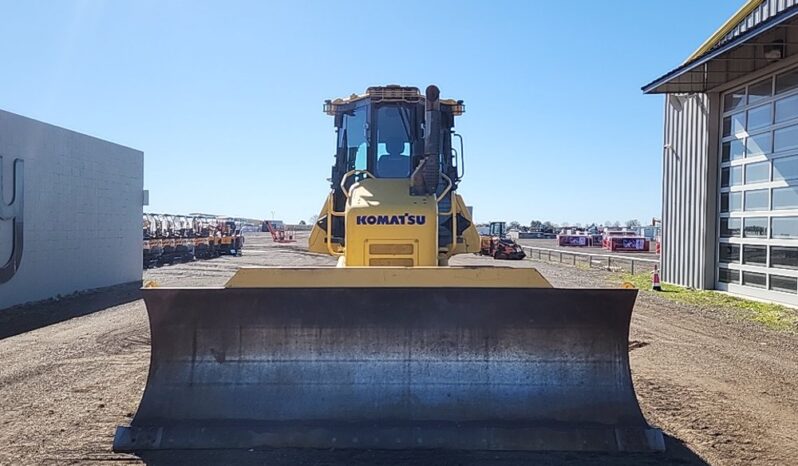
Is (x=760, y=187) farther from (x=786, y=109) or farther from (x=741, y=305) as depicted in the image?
(x=741, y=305)

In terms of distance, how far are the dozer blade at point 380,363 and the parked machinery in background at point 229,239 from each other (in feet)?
106

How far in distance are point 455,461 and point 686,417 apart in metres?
2.38

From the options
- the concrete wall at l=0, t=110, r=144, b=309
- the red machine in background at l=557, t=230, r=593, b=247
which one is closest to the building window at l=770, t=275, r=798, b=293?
the concrete wall at l=0, t=110, r=144, b=309

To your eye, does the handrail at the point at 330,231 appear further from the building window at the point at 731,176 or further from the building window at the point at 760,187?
the building window at the point at 731,176

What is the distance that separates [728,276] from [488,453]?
12595mm

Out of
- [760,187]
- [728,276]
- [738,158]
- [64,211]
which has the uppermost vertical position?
[738,158]

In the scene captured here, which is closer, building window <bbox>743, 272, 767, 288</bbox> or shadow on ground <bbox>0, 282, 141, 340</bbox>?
shadow on ground <bbox>0, 282, 141, 340</bbox>

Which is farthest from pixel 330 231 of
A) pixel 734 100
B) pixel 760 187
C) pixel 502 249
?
pixel 502 249

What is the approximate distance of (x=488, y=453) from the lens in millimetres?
4430

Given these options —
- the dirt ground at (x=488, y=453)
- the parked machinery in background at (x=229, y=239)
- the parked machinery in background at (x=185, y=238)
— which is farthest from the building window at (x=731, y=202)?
the parked machinery in background at (x=229, y=239)

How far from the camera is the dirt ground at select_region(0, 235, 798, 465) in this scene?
14.5 feet

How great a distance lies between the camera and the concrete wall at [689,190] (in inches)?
605

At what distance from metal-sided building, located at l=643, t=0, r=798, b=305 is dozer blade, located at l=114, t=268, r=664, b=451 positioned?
8594 millimetres

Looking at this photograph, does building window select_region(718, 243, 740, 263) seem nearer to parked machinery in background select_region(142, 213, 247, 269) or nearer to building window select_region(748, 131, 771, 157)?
building window select_region(748, 131, 771, 157)
